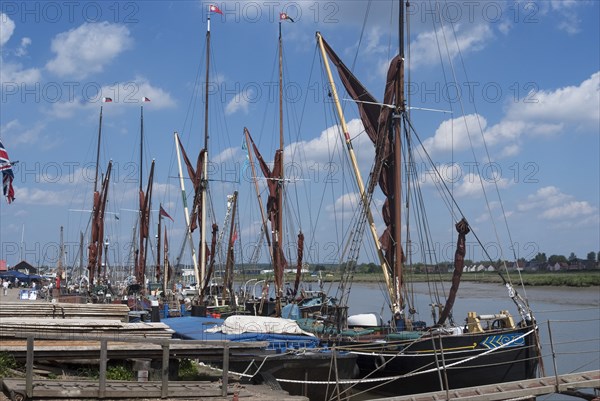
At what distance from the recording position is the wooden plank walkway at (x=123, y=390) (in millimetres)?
12984

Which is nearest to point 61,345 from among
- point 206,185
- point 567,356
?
point 567,356

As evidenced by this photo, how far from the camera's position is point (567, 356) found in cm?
3728

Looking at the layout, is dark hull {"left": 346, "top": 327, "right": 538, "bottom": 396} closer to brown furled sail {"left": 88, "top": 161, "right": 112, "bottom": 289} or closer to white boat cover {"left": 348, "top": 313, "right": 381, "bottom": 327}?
white boat cover {"left": 348, "top": 313, "right": 381, "bottom": 327}

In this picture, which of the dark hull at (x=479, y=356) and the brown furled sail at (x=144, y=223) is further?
the brown furled sail at (x=144, y=223)

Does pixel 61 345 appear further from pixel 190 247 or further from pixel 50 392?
pixel 190 247

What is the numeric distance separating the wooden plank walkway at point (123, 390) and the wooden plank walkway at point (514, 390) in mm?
3453

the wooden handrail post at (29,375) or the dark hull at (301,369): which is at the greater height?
the wooden handrail post at (29,375)

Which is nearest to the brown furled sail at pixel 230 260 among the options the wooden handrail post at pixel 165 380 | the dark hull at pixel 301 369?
the dark hull at pixel 301 369

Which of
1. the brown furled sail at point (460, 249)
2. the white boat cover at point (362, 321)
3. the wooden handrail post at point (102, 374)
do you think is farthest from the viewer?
the white boat cover at point (362, 321)

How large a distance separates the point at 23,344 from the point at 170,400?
14.3 feet

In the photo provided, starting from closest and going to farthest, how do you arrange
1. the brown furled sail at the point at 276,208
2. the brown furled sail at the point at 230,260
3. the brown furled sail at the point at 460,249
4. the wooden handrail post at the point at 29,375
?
the wooden handrail post at the point at 29,375 → the brown furled sail at the point at 460,249 → the brown furled sail at the point at 276,208 → the brown furled sail at the point at 230,260

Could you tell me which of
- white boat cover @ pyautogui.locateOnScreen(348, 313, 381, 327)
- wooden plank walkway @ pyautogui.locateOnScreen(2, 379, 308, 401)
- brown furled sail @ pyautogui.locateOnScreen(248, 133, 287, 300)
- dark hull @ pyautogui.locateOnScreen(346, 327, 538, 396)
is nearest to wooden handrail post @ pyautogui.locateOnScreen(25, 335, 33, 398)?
wooden plank walkway @ pyautogui.locateOnScreen(2, 379, 308, 401)

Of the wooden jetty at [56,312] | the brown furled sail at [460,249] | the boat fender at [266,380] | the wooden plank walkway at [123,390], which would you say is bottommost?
the boat fender at [266,380]

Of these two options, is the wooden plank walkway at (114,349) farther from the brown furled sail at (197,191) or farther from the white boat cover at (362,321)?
the brown furled sail at (197,191)
